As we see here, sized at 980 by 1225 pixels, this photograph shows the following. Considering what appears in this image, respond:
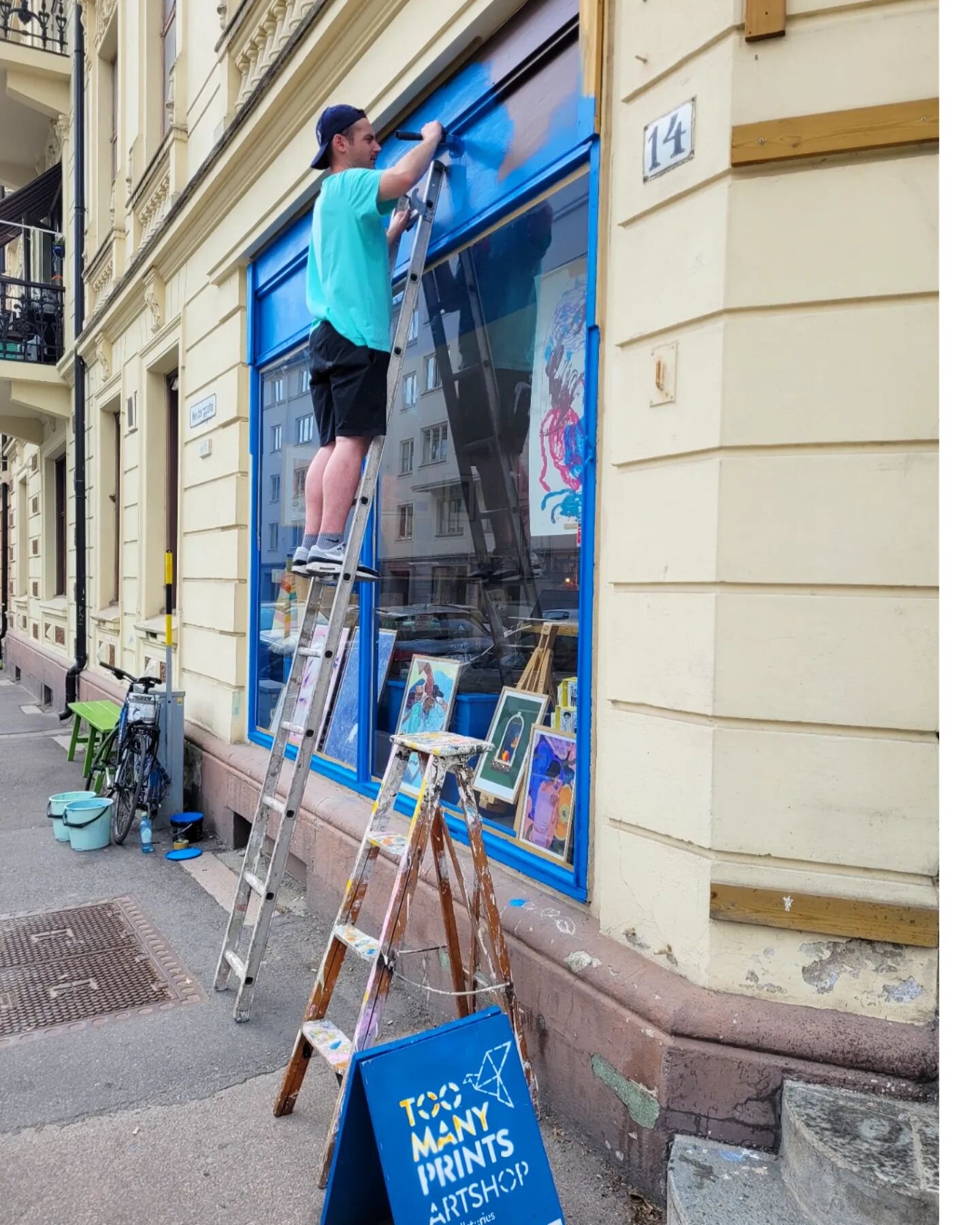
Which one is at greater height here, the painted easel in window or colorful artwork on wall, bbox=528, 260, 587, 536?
colorful artwork on wall, bbox=528, 260, 587, 536

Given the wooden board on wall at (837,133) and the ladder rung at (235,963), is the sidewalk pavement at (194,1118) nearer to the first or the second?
the ladder rung at (235,963)

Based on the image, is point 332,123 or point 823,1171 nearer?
point 823,1171

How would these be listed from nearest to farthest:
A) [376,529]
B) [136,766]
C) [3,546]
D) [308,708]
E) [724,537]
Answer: [724,537] → [308,708] → [376,529] → [136,766] → [3,546]

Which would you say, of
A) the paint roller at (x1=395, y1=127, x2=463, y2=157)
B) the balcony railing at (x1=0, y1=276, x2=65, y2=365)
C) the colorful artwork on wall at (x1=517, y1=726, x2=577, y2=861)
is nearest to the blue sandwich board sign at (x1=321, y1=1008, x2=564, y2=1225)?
the colorful artwork on wall at (x1=517, y1=726, x2=577, y2=861)

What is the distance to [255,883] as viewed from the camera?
12.1 feet

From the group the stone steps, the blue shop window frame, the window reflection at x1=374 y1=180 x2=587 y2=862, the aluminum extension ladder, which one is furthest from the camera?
the window reflection at x1=374 y1=180 x2=587 y2=862

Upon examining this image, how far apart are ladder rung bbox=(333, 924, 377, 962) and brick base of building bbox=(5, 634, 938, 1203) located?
581 mm

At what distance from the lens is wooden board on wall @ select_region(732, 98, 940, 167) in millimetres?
2348

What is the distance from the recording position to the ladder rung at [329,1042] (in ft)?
8.50

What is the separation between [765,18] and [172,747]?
5.68 m

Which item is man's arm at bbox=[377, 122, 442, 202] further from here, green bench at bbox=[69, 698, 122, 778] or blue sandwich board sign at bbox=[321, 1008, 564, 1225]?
green bench at bbox=[69, 698, 122, 778]

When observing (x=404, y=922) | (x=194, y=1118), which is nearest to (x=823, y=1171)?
(x=404, y=922)

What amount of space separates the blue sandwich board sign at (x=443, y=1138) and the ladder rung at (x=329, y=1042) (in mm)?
377

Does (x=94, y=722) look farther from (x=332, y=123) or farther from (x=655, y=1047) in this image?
(x=655, y=1047)
